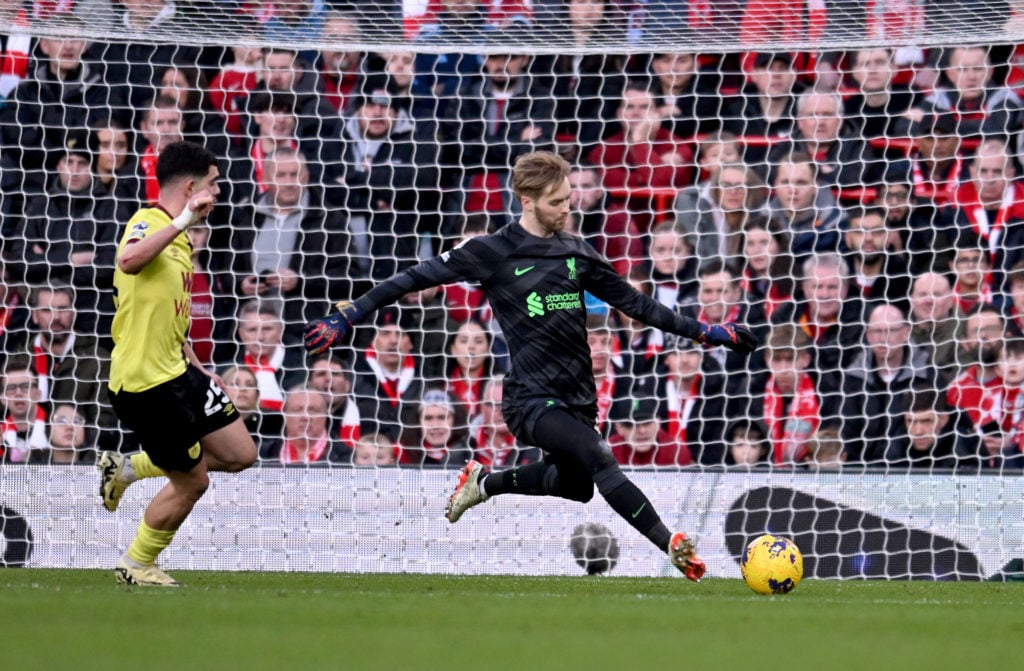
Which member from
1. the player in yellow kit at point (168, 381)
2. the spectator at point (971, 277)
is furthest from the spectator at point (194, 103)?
the spectator at point (971, 277)

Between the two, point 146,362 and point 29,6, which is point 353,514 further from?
point 29,6

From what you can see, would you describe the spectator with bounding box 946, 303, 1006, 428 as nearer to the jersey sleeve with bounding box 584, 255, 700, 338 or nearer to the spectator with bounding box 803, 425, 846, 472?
the spectator with bounding box 803, 425, 846, 472

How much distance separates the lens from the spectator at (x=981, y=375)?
9133 millimetres

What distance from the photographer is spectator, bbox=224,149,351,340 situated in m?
9.70

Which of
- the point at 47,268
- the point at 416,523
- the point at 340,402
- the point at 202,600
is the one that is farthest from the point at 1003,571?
the point at 47,268

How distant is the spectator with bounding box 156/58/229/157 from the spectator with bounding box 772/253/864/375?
3971 millimetres

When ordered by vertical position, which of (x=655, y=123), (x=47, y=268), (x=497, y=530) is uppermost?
(x=655, y=123)

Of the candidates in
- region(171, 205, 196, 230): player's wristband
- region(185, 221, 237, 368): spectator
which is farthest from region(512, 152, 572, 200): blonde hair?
region(185, 221, 237, 368): spectator

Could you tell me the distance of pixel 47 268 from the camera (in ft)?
31.3

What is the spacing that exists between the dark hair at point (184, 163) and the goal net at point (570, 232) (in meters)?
2.62

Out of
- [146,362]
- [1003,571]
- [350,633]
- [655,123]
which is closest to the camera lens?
[350,633]

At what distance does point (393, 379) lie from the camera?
31.0 ft

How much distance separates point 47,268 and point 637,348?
392 centimetres

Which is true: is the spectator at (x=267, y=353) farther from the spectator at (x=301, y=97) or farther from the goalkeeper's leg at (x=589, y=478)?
the goalkeeper's leg at (x=589, y=478)
